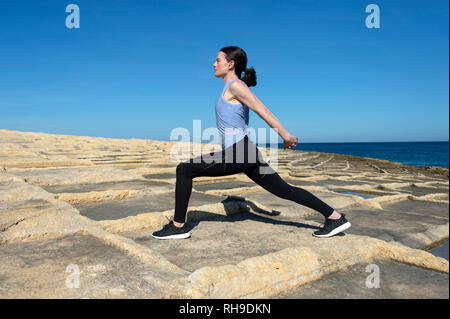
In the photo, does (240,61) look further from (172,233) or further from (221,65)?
(172,233)

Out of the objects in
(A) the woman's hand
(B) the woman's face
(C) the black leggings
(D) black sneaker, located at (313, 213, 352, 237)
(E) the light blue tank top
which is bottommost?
(D) black sneaker, located at (313, 213, 352, 237)

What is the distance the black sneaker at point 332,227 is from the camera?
2.54 meters

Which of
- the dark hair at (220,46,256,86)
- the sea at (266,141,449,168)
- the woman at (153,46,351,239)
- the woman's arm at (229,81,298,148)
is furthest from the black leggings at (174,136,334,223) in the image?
the sea at (266,141,449,168)

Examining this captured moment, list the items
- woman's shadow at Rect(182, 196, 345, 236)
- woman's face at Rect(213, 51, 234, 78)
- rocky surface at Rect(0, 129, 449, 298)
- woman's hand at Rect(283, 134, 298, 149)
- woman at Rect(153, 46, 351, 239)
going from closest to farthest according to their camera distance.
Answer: rocky surface at Rect(0, 129, 449, 298)
woman's hand at Rect(283, 134, 298, 149)
woman at Rect(153, 46, 351, 239)
woman's face at Rect(213, 51, 234, 78)
woman's shadow at Rect(182, 196, 345, 236)

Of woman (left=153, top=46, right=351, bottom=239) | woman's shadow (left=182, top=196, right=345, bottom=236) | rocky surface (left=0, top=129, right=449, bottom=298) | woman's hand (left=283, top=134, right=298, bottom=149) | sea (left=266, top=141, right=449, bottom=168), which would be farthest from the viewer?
sea (left=266, top=141, right=449, bottom=168)

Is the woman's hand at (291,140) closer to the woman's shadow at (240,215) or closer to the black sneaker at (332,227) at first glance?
the black sneaker at (332,227)

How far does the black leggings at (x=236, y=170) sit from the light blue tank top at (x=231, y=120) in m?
0.05

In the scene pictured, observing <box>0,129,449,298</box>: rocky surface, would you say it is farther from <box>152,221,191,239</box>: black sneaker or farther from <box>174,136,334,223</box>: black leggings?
<box>174,136,334,223</box>: black leggings

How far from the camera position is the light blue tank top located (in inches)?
100.0

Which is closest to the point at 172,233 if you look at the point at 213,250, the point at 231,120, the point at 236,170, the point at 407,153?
the point at 213,250

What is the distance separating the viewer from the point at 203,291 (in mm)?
1562

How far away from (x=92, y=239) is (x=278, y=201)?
89.2 inches

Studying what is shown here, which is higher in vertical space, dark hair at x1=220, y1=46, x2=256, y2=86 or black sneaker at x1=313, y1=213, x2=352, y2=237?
dark hair at x1=220, y1=46, x2=256, y2=86

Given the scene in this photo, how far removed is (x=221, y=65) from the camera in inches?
105
